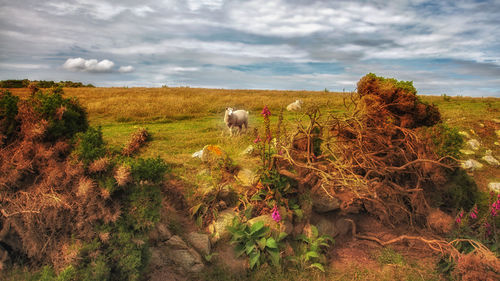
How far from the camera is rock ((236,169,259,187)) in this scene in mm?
7255

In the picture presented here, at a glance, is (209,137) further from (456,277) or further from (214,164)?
(456,277)

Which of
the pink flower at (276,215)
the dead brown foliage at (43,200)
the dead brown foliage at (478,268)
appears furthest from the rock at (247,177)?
the dead brown foliage at (478,268)

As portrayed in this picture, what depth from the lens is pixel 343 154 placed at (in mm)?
8047

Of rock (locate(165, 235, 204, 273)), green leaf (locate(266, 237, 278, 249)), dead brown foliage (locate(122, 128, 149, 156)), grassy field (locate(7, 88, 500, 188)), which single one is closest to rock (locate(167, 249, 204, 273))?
rock (locate(165, 235, 204, 273))

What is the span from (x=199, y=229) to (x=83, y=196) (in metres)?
2.59

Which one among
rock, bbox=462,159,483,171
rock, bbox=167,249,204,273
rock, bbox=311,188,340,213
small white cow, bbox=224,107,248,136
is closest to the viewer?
rock, bbox=167,249,204,273

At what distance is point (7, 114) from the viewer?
4.93m

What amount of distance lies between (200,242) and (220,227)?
0.55 m

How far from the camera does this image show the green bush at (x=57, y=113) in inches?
195

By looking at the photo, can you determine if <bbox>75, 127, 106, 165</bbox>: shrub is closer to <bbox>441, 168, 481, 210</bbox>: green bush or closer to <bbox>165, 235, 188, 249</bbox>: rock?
<bbox>165, 235, 188, 249</bbox>: rock

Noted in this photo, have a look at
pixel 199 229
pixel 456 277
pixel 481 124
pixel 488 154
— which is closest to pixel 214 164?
pixel 199 229

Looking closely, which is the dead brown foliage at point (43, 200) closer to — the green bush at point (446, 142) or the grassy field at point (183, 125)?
the grassy field at point (183, 125)

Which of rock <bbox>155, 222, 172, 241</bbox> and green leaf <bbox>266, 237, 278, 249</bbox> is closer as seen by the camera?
rock <bbox>155, 222, 172, 241</bbox>

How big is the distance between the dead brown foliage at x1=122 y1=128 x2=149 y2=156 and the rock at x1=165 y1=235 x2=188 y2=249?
3.44m
